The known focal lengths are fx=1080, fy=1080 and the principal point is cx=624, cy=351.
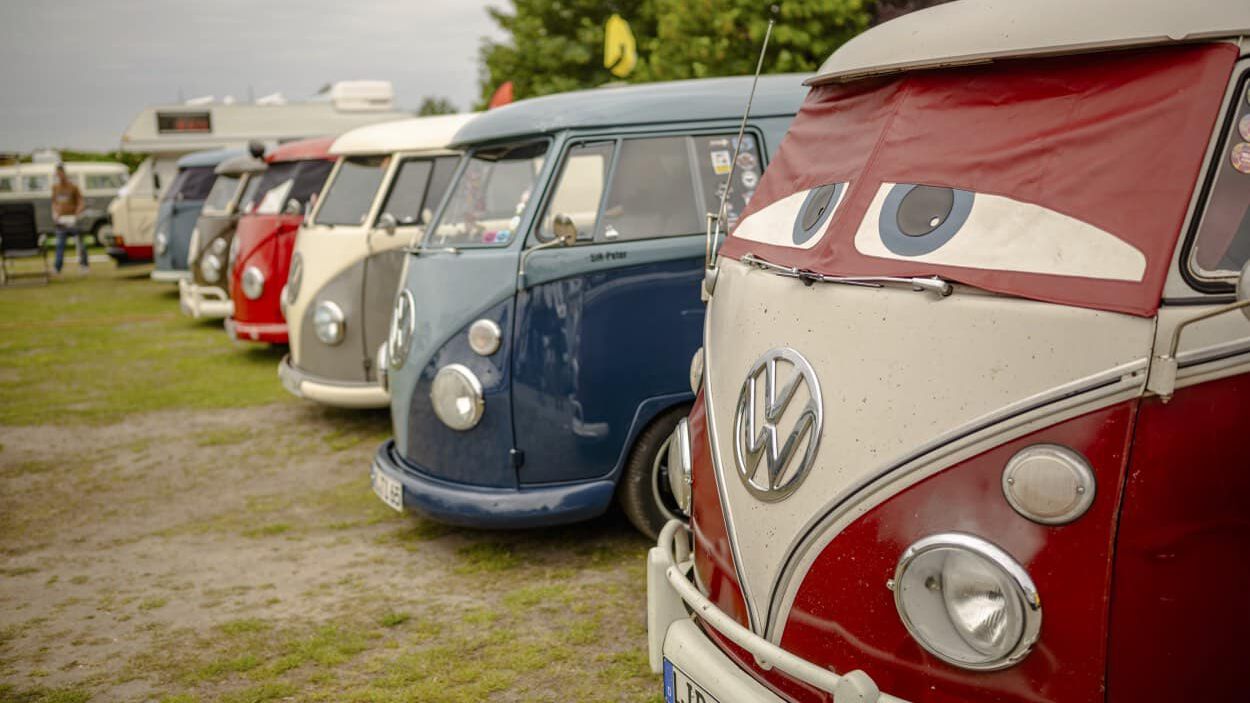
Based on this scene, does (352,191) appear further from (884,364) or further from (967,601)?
(967,601)

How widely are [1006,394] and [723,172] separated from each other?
10.3 ft

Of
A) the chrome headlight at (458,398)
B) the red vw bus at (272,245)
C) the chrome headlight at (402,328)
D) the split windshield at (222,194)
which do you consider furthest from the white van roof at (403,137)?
the split windshield at (222,194)

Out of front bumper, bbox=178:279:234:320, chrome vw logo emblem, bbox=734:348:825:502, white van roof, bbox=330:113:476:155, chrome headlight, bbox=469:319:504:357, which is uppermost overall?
white van roof, bbox=330:113:476:155

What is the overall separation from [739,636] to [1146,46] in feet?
5.45

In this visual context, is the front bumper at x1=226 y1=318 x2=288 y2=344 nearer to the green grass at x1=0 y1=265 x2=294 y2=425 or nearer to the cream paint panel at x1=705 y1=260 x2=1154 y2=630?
the green grass at x1=0 y1=265 x2=294 y2=425

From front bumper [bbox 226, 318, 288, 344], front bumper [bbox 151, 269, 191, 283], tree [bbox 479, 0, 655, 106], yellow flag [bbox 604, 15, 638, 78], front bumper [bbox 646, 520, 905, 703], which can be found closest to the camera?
front bumper [bbox 646, 520, 905, 703]

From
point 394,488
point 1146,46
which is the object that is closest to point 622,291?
point 394,488

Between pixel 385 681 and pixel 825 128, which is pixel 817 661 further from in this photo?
pixel 385 681

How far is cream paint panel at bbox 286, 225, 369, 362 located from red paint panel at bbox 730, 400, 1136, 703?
585 centimetres

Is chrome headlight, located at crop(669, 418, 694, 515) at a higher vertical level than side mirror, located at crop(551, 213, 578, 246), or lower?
lower

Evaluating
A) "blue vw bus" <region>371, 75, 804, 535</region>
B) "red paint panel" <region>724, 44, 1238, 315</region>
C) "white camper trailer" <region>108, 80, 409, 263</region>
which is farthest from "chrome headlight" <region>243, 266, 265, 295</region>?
"white camper trailer" <region>108, 80, 409, 263</region>

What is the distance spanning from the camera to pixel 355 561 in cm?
527

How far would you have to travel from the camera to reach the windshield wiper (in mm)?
2486

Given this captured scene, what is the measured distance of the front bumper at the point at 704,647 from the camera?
2.40 meters
